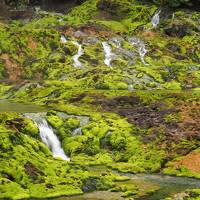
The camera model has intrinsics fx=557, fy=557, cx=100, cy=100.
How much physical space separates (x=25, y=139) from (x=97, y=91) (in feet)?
165

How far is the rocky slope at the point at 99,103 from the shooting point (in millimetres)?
72375

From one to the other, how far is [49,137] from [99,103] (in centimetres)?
2993

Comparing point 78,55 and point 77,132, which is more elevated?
point 77,132

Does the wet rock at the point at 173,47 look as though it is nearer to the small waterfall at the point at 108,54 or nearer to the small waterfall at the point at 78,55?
the small waterfall at the point at 108,54

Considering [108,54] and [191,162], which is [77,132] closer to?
[191,162]

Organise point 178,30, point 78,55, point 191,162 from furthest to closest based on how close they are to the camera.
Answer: point 178,30, point 78,55, point 191,162

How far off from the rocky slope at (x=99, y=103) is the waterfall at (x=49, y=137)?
3.73ft

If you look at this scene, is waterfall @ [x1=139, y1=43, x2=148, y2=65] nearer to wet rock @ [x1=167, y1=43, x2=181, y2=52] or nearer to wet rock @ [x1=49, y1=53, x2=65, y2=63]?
wet rock @ [x1=167, y1=43, x2=181, y2=52]

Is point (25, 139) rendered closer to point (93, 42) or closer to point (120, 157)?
point (120, 157)

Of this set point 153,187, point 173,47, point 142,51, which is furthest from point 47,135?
point 173,47

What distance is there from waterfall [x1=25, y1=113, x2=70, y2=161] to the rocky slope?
3.73 ft

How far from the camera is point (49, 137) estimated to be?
3568 inches

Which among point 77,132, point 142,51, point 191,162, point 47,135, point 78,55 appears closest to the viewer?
point 191,162

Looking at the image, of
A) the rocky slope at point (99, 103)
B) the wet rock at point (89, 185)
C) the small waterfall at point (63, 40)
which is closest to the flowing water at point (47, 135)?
the rocky slope at point (99, 103)
